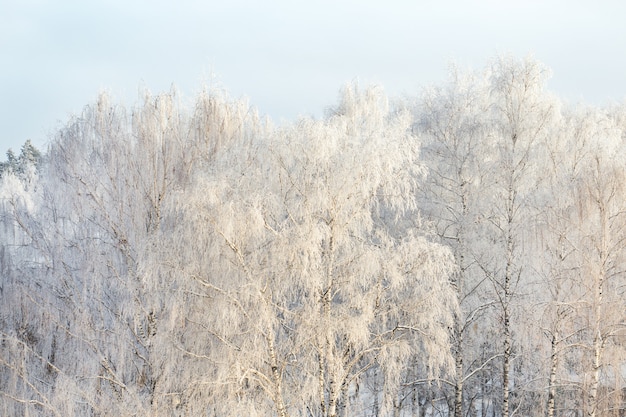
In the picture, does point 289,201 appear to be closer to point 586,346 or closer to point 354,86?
point 586,346

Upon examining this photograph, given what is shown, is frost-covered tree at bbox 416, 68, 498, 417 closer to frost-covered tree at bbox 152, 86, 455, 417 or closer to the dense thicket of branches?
the dense thicket of branches

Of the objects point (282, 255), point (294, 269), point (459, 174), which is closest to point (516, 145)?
point (459, 174)

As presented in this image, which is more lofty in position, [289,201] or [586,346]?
[289,201]

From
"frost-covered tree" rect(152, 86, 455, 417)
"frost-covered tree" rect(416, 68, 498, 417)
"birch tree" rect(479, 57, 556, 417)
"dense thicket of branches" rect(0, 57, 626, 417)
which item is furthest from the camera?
"frost-covered tree" rect(416, 68, 498, 417)

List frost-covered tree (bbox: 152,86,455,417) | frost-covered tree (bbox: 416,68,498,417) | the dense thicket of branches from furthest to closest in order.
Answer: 1. frost-covered tree (bbox: 416,68,498,417)
2. the dense thicket of branches
3. frost-covered tree (bbox: 152,86,455,417)

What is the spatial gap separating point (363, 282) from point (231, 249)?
247 cm

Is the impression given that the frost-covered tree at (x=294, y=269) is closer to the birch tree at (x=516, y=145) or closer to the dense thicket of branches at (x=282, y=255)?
the dense thicket of branches at (x=282, y=255)

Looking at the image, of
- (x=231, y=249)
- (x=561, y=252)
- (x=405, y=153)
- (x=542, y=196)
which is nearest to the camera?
(x=231, y=249)

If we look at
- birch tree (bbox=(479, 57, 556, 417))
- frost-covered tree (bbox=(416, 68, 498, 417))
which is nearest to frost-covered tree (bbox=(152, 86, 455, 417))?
birch tree (bbox=(479, 57, 556, 417))

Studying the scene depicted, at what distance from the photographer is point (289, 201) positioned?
11.8 meters

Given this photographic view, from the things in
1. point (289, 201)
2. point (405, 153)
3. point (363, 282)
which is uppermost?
point (405, 153)

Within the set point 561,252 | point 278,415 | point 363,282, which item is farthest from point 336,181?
point 561,252

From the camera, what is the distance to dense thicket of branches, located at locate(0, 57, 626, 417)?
1114 cm

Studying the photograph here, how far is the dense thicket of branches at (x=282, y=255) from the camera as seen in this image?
1114 cm
